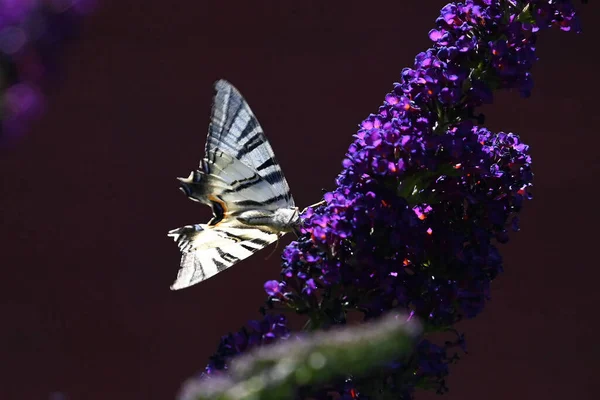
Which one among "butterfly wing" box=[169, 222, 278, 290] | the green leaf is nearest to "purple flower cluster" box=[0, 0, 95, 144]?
the green leaf

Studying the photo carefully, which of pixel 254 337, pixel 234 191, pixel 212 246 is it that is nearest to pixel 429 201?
pixel 254 337

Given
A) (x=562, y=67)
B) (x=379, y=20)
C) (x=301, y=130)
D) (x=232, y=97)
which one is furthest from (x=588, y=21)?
(x=232, y=97)

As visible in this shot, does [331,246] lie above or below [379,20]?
below

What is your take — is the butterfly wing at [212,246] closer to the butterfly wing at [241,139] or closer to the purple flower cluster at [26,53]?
the butterfly wing at [241,139]

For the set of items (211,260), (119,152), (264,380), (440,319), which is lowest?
(264,380)

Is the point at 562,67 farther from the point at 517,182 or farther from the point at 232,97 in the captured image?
the point at 517,182
